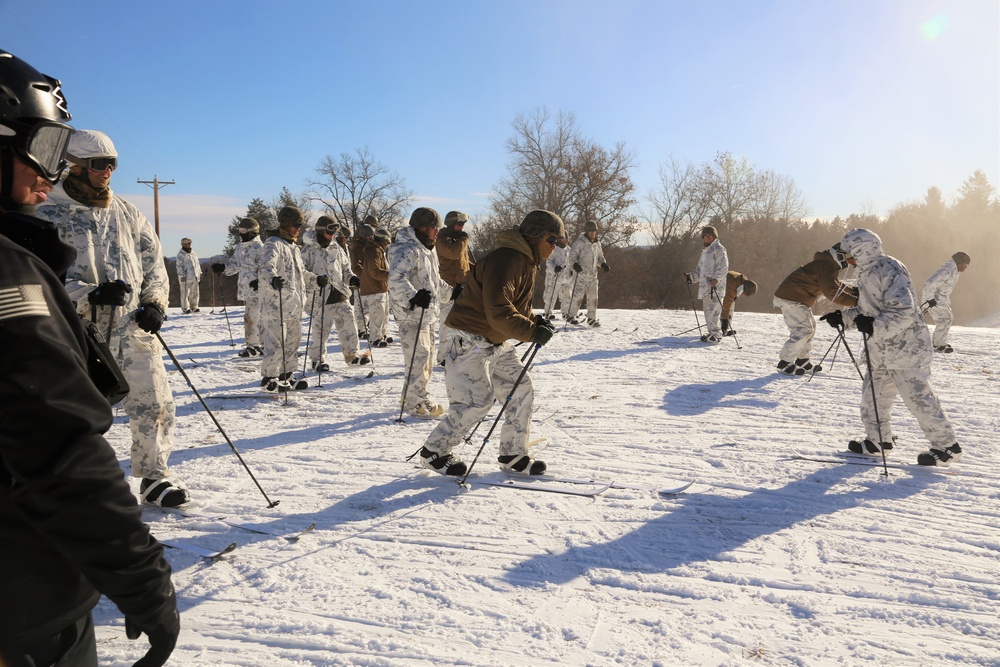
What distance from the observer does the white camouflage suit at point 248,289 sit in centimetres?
877

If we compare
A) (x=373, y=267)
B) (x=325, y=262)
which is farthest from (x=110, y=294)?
(x=373, y=267)

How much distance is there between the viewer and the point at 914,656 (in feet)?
8.80

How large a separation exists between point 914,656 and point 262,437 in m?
5.24

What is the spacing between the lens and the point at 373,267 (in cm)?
1004

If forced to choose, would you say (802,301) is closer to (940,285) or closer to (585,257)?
(940,285)

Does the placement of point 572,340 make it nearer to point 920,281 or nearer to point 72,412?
point 72,412

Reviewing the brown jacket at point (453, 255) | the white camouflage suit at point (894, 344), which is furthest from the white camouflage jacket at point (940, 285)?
the brown jacket at point (453, 255)

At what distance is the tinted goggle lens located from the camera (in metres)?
1.33

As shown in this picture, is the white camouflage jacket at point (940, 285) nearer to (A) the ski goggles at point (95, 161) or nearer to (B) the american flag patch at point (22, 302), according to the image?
(A) the ski goggles at point (95, 161)

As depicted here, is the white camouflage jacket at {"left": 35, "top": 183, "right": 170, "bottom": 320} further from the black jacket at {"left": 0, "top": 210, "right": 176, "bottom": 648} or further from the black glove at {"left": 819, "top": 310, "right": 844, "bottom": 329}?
the black glove at {"left": 819, "top": 310, "right": 844, "bottom": 329}

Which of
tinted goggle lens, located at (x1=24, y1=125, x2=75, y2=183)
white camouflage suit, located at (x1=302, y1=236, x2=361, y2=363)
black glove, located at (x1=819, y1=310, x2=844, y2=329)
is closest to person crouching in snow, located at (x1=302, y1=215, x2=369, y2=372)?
white camouflage suit, located at (x1=302, y1=236, x2=361, y2=363)

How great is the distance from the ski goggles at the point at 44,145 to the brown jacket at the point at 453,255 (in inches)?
259

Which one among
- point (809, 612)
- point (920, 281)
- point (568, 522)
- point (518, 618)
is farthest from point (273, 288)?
point (920, 281)

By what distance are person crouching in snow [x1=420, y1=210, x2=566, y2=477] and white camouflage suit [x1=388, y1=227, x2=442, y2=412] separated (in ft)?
6.38
